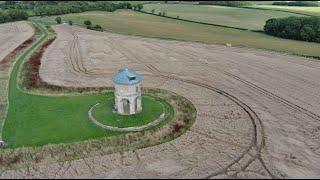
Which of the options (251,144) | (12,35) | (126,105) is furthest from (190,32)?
(251,144)

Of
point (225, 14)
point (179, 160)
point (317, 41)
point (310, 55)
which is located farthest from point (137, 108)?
point (225, 14)

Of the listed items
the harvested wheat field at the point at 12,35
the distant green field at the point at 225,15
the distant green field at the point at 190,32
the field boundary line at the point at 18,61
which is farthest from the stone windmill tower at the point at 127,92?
the distant green field at the point at 225,15

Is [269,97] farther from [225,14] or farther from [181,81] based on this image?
[225,14]

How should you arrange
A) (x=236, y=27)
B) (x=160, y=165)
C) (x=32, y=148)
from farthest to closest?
(x=236, y=27) < (x=32, y=148) < (x=160, y=165)

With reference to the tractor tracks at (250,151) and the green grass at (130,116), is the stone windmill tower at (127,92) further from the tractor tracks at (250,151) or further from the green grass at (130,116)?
the tractor tracks at (250,151)

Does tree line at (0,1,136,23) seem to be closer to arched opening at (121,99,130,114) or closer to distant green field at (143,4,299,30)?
distant green field at (143,4,299,30)

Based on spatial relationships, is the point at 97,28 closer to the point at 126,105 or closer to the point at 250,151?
the point at 126,105
